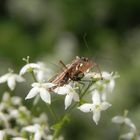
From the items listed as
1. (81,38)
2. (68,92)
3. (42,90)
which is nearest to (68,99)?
(68,92)

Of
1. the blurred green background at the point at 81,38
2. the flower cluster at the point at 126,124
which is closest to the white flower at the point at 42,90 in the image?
the flower cluster at the point at 126,124

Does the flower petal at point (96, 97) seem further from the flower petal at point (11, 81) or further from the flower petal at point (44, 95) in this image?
the flower petal at point (11, 81)

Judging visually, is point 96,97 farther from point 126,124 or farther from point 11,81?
point 11,81

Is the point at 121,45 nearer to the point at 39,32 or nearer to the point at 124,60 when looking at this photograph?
the point at 124,60

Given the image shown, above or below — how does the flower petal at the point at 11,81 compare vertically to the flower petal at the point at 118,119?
above

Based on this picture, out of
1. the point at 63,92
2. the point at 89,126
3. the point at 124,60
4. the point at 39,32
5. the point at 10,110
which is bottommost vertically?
the point at 63,92

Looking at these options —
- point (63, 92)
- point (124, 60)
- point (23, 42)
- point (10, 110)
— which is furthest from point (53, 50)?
point (63, 92)
